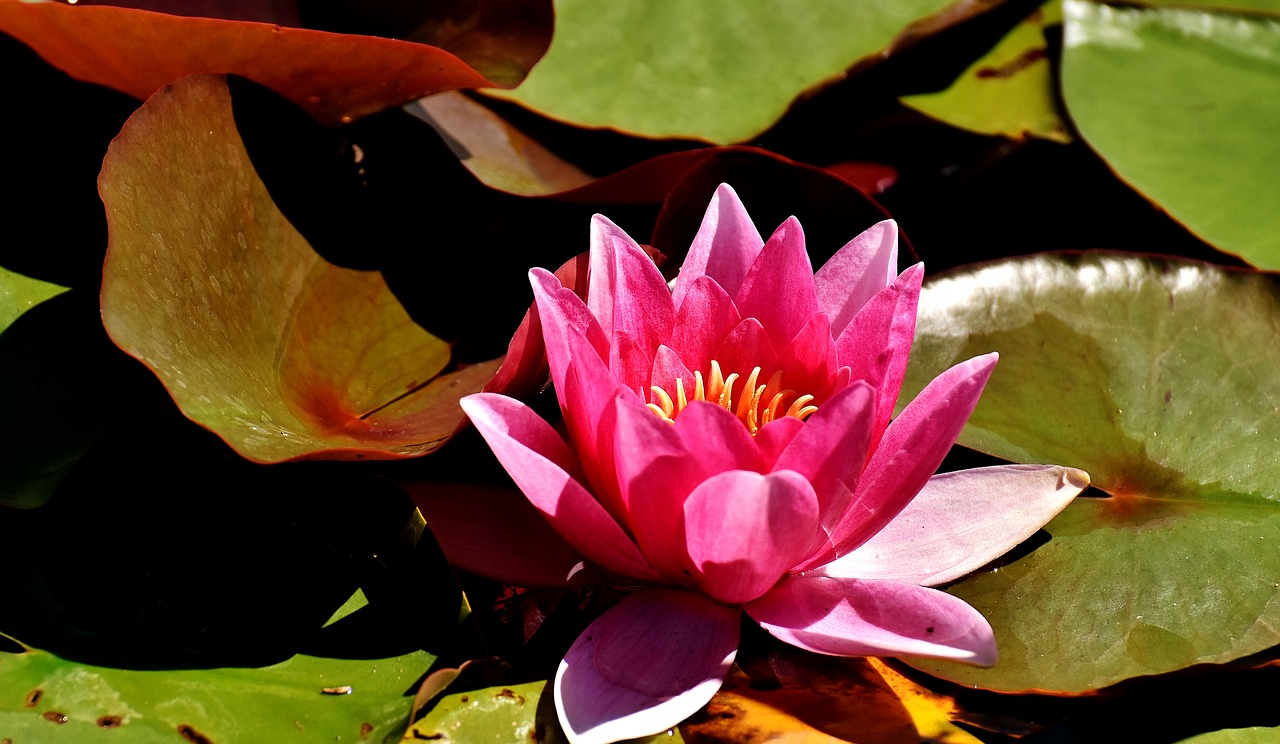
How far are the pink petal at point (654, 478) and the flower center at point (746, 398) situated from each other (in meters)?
0.12

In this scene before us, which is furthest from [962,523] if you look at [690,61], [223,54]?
[223,54]

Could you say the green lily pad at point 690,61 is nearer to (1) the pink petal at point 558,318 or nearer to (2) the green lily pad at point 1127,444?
(2) the green lily pad at point 1127,444

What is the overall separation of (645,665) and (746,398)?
29cm

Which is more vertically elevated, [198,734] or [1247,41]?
[1247,41]

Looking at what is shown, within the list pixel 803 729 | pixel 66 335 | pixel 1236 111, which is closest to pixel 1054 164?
pixel 1236 111

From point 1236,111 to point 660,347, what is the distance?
1275 mm

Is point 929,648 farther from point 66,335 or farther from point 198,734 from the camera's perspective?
point 66,335

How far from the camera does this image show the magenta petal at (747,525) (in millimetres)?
745

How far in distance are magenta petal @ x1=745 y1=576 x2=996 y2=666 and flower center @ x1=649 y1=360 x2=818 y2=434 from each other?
0.17 meters

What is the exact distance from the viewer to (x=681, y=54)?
145cm

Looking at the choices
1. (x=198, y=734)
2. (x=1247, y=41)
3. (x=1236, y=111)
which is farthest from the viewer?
(x=1247, y=41)

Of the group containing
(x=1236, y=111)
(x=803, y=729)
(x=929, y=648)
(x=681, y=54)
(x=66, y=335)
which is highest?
(x=681, y=54)

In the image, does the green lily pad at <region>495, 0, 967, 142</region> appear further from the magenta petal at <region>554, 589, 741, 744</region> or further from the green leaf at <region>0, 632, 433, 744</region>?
the green leaf at <region>0, 632, 433, 744</region>

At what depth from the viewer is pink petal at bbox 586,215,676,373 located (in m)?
0.94
